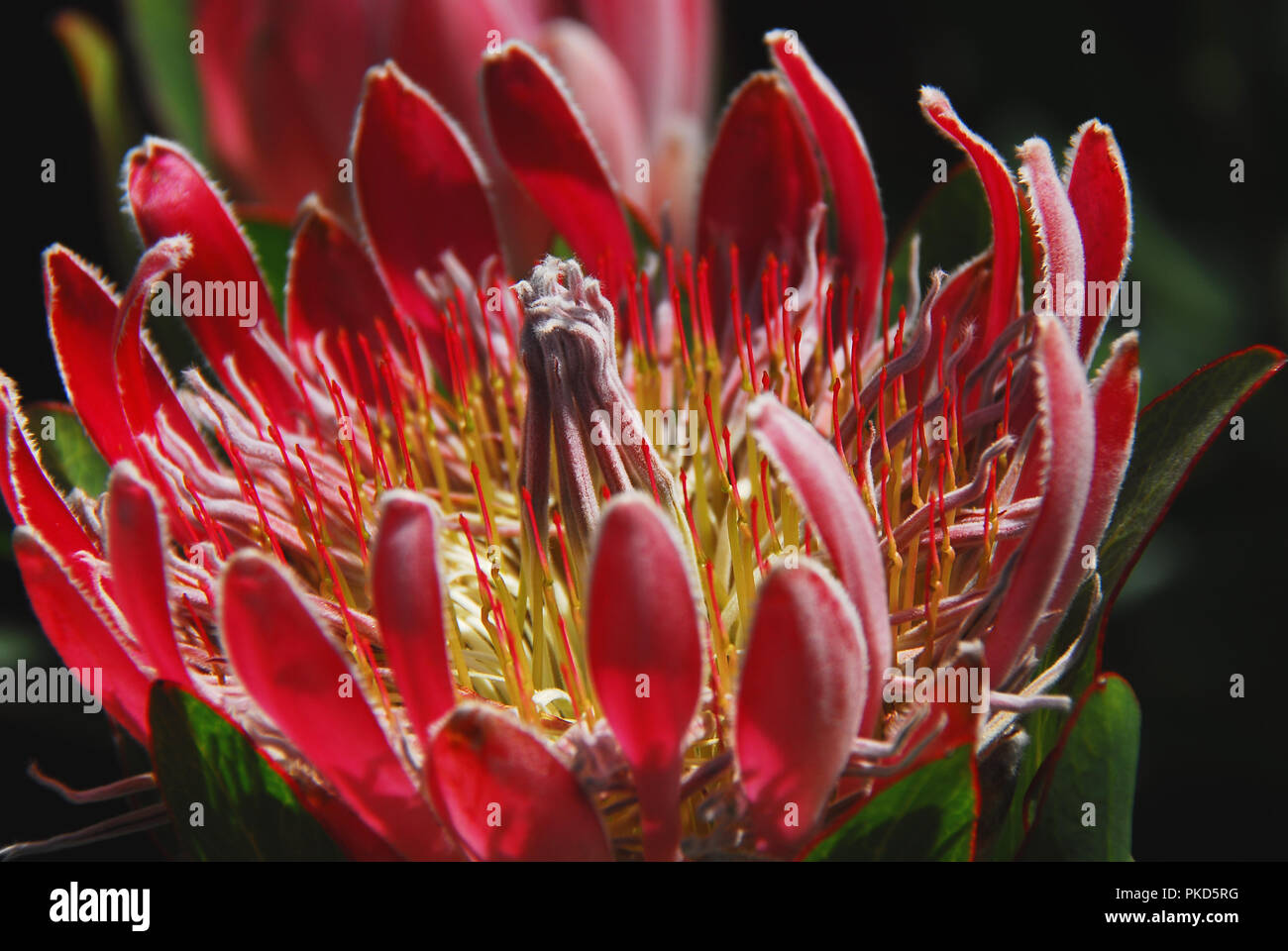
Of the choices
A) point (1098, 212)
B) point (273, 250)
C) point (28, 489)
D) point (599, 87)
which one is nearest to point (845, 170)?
point (1098, 212)

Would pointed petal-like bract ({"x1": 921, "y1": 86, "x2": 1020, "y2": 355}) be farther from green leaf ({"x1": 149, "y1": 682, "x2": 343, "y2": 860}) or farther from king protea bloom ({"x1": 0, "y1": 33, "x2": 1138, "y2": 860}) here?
green leaf ({"x1": 149, "y1": 682, "x2": 343, "y2": 860})

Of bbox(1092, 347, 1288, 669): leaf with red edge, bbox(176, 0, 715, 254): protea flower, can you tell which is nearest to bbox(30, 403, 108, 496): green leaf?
bbox(176, 0, 715, 254): protea flower

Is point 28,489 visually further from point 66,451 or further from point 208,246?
point 208,246

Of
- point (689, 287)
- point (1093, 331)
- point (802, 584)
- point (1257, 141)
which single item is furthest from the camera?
point (1257, 141)

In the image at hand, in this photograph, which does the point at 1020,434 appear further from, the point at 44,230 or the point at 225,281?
the point at 44,230

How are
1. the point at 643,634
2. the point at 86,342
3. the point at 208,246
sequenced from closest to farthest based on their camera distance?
the point at 643,634, the point at 86,342, the point at 208,246

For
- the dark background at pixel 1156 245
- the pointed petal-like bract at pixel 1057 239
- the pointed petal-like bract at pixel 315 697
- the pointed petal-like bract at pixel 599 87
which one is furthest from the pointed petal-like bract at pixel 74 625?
the pointed petal-like bract at pixel 599 87
